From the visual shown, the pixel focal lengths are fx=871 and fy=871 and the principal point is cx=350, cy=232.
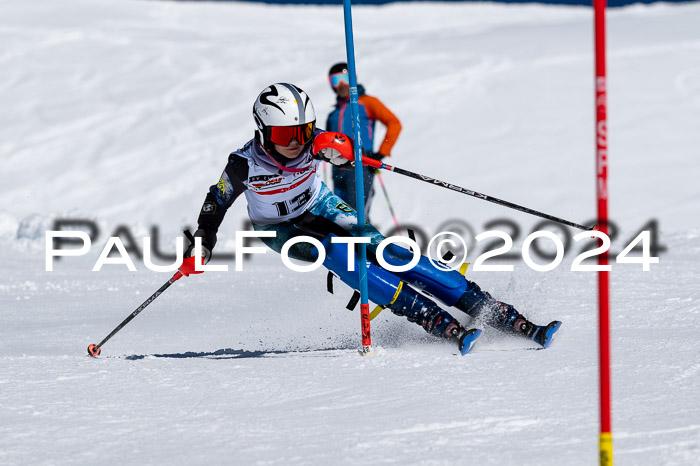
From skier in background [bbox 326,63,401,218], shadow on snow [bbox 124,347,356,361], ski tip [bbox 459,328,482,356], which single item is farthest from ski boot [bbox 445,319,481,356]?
skier in background [bbox 326,63,401,218]

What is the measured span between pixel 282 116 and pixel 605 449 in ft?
9.37

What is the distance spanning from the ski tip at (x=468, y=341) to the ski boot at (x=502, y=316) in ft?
1.07

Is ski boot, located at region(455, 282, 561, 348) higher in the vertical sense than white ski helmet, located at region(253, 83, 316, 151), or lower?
lower

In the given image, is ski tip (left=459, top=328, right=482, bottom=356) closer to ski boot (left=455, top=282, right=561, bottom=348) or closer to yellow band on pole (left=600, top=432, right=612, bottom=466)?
ski boot (left=455, top=282, right=561, bottom=348)

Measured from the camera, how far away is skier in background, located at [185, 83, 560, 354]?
468cm

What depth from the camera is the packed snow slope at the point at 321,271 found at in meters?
3.20

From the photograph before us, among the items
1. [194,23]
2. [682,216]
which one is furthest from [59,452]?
[194,23]

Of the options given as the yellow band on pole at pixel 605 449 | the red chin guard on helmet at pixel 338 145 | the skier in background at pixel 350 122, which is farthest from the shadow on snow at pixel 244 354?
the skier in background at pixel 350 122

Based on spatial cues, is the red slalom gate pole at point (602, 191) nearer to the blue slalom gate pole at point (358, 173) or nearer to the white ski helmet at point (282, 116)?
the blue slalom gate pole at point (358, 173)

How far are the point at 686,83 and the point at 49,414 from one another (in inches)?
679

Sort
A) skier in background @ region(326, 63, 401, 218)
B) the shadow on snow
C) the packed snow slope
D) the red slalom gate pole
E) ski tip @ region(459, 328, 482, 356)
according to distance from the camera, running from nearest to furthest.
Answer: the red slalom gate pole
the packed snow slope
ski tip @ region(459, 328, 482, 356)
the shadow on snow
skier in background @ region(326, 63, 401, 218)

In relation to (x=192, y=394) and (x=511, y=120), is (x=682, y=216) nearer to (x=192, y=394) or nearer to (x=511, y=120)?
(x=511, y=120)

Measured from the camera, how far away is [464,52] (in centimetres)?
2102

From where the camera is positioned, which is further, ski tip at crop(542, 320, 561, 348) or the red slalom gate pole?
ski tip at crop(542, 320, 561, 348)
